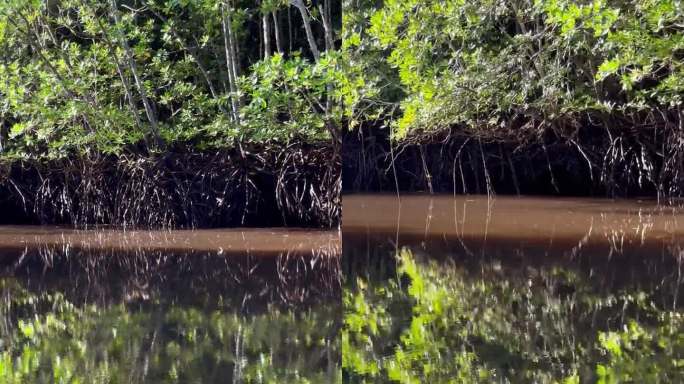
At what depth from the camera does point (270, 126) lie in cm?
901

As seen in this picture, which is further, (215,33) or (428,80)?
(215,33)

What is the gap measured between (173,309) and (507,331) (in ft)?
5.87

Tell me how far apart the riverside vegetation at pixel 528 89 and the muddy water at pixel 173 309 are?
1.84 m

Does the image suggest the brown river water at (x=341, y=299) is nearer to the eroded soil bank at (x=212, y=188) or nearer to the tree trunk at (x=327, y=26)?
the eroded soil bank at (x=212, y=188)

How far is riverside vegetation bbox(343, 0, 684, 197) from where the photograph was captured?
322 inches

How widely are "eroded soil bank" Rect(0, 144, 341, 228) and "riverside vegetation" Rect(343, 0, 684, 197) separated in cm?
78

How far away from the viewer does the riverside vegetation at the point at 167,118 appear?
914cm

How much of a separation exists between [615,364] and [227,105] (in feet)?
20.7

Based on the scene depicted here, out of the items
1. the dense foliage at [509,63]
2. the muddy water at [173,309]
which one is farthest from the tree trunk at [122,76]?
the dense foliage at [509,63]

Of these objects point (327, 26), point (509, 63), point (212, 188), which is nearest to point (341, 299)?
point (327, 26)

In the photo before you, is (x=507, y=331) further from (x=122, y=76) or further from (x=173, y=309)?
(x=122, y=76)

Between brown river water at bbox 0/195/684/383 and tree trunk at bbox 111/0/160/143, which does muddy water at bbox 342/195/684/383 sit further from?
tree trunk at bbox 111/0/160/143

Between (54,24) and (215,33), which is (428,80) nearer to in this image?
(215,33)

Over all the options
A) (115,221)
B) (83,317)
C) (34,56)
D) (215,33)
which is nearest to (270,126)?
(215,33)
